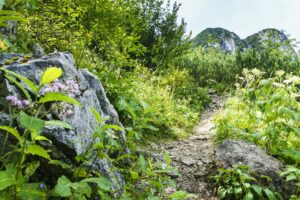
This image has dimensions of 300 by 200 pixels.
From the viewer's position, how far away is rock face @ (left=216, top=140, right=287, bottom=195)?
12.8ft

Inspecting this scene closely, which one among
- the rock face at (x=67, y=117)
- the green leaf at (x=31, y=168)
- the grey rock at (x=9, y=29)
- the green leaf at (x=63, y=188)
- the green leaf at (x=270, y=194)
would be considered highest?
the grey rock at (x=9, y=29)

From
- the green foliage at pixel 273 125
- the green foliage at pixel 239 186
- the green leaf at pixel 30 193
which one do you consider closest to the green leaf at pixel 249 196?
the green foliage at pixel 239 186

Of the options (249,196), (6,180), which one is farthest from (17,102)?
(249,196)

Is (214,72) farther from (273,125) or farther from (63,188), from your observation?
(63,188)

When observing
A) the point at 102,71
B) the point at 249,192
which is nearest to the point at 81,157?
the point at 249,192

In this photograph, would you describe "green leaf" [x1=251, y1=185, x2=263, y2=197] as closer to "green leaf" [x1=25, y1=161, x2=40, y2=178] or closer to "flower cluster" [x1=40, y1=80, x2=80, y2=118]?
"flower cluster" [x1=40, y1=80, x2=80, y2=118]

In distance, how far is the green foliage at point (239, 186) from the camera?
3.53m

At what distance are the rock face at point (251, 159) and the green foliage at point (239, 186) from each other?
143 mm

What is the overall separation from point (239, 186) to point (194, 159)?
1086mm

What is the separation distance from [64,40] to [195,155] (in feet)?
9.66

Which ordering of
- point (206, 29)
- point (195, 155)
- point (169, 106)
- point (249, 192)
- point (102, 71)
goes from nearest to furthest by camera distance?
1. point (249, 192)
2. point (195, 155)
3. point (102, 71)
4. point (169, 106)
5. point (206, 29)

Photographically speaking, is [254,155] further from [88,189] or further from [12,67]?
[12,67]

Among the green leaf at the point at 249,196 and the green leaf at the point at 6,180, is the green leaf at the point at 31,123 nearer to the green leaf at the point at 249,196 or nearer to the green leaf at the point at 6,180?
the green leaf at the point at 6,180

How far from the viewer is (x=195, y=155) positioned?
192 inches
